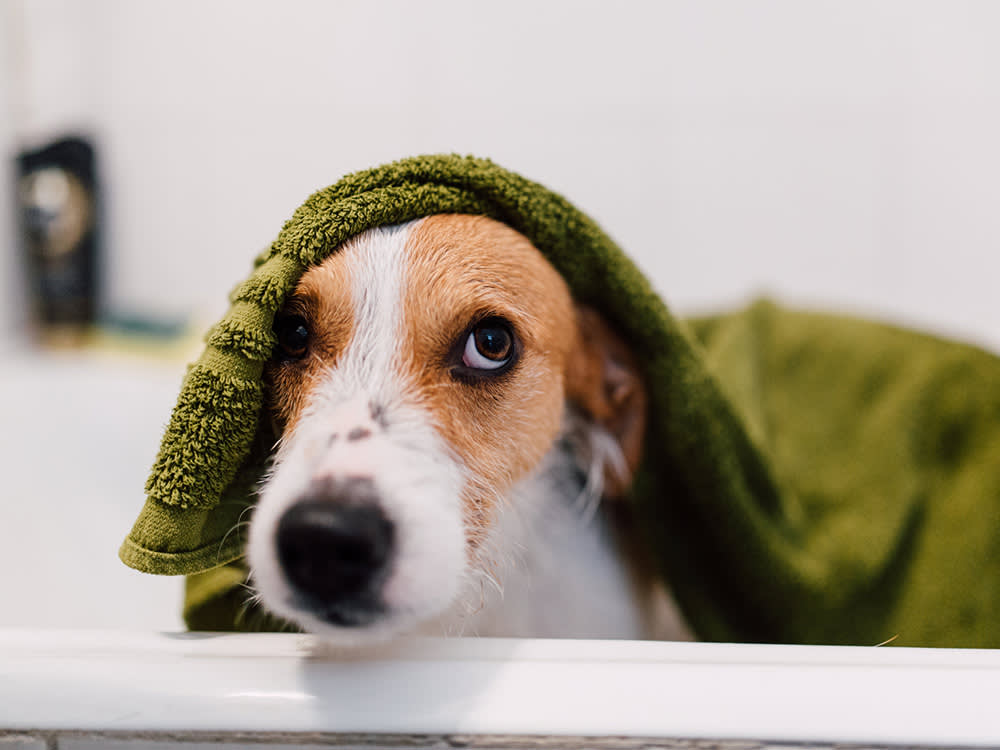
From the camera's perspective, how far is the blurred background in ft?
5.28

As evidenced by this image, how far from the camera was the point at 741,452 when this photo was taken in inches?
36.2

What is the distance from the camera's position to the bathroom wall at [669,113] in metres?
1.62

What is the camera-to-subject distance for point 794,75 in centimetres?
166

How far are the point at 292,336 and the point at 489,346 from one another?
0.20 meters

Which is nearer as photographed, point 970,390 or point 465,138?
point 970,390

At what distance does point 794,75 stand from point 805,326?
776mm

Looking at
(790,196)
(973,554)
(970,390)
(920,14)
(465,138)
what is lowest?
(973,554)

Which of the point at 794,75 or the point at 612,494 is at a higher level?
the point at 794,75

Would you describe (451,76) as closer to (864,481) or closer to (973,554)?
(864,481)

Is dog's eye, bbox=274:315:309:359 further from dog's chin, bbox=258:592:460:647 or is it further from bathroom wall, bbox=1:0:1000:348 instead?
bathroom wall, bbox=1:0:1000:348

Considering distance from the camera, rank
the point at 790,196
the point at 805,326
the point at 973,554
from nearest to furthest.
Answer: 1. the point at 973,554
2. the point at 805,326
3. the point at 790,196

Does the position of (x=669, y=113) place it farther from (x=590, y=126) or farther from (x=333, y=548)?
(x=333, y=548)

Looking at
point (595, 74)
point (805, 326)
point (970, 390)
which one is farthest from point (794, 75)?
point (970, 390)

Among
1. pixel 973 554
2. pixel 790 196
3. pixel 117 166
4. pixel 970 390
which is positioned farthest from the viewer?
pixel 117 166
